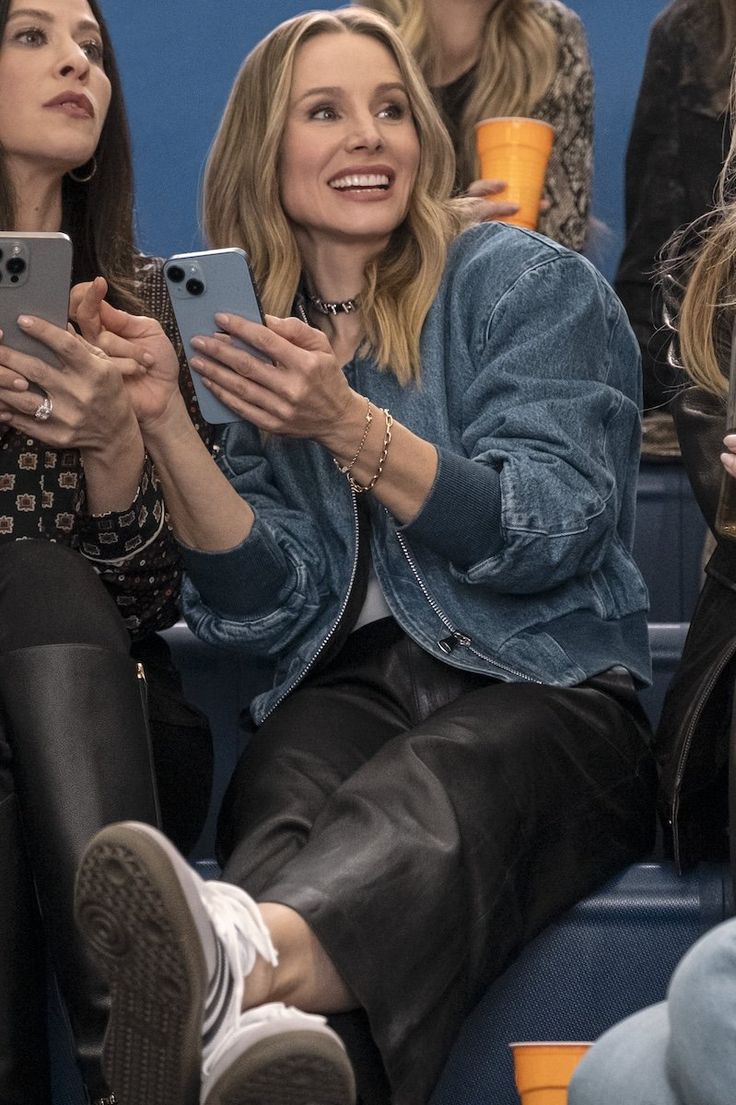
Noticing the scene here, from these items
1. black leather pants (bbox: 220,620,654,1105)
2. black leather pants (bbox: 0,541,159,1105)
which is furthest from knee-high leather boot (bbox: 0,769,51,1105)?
black leather pants (bbox: 220,620,654,1105)

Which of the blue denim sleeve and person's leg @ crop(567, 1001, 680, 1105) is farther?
the blue denim sleeve

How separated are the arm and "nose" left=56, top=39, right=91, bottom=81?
2.87 feet

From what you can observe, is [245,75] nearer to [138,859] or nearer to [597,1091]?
[138,859]

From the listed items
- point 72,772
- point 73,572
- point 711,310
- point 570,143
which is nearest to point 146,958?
point 72,772

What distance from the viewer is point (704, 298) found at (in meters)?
1.78

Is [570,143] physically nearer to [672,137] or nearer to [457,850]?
[672,137]

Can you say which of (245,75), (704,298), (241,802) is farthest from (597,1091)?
(245,75)

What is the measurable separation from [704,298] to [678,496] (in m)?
0.70

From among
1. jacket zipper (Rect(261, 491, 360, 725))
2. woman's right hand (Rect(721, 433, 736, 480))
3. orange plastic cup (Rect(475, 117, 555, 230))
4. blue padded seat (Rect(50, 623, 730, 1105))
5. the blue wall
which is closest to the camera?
woman's right hand (Rect(721, 433, 736, 480))

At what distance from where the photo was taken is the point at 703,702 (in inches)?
63.2

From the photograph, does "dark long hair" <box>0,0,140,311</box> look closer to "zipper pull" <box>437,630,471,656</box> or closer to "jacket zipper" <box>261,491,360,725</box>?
"jacket zipper" <box>261,491,360,725</box>

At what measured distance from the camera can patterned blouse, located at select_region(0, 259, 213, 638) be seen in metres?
1.75

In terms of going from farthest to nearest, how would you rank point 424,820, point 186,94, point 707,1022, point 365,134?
point 186,94, point 365,134, point 424,820, point 707,1022

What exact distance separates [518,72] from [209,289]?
1158mm
